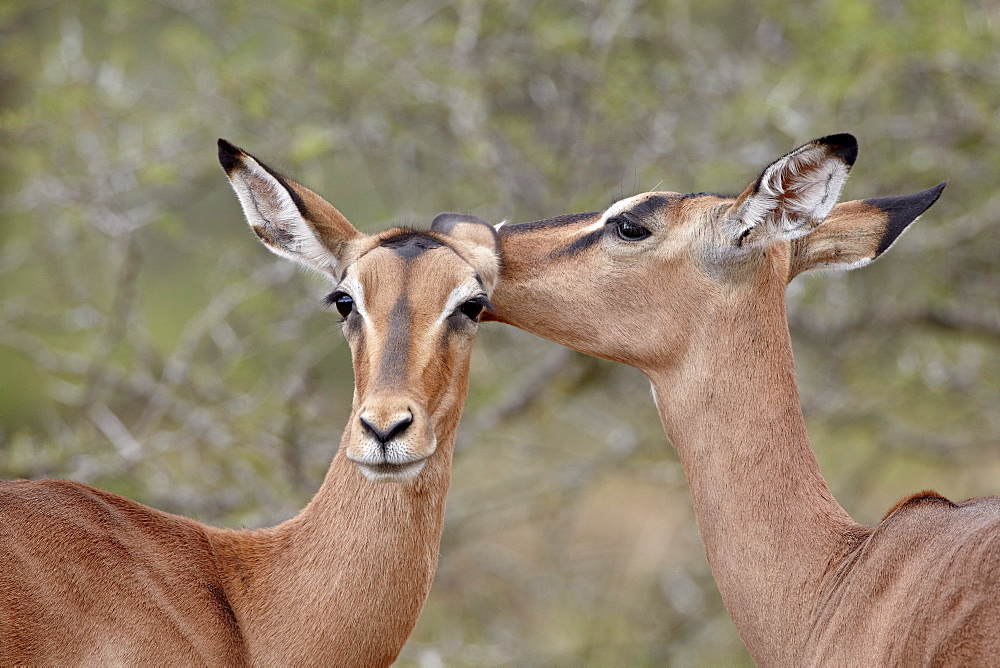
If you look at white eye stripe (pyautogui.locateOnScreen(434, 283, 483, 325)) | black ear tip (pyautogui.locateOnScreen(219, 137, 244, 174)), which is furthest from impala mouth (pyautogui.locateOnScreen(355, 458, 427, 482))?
black ear tip (pyautogui.locateOnScreen(219, 137, 244, 174))

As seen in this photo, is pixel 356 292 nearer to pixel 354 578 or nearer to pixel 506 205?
pixel 354 578

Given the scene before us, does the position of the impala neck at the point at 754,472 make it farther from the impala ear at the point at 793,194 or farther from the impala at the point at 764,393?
the impala ear at the point at 793,194

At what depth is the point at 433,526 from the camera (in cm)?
429

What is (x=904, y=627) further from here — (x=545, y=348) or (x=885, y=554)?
(x=545, y=348)

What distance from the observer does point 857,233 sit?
4.85m

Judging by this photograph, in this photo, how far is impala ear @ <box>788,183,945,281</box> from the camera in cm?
478

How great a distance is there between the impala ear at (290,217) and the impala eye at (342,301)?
31 centimetres

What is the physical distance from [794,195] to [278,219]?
84.8 inches

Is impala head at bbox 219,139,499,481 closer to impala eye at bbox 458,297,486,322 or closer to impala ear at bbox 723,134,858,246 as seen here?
impala eye at bbox 458,297,486,322

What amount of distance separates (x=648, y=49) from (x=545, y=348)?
A: 2.81 m

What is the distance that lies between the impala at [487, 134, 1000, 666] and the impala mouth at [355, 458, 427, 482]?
1.19 metres

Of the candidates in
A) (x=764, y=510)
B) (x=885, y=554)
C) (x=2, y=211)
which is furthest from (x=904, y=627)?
(x=2, y=211)

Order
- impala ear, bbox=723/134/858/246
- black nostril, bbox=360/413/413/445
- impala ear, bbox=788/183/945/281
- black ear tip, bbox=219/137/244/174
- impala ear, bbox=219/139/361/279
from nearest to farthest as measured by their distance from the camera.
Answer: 1. black nostril, bbox=360/413/413/445
2. impala ear, bbox=723/134/858/246
3. black ear tip, bbox=219/137/244/174
4. impala ear, bbox=219/139/361/279
5. impala ear, bbox=788/183/945/281

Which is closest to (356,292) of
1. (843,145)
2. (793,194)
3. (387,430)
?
(387,430)
